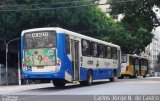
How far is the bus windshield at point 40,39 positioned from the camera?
24.4 meters

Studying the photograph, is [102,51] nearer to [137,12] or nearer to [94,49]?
[94,49]

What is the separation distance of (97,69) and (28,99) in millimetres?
13541

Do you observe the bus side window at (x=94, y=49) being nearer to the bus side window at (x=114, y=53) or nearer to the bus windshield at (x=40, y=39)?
the bus side window at (x=114, y=53)

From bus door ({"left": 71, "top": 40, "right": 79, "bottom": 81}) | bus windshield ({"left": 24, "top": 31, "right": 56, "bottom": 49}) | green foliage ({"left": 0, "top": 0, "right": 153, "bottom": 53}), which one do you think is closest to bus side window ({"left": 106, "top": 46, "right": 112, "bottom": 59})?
green foliage ({"left": 0, "top": 0, "right": 153, "bottom": 53})

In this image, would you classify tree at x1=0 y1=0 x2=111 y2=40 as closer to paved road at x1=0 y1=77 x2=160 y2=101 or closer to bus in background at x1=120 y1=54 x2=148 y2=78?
bus in background at x1=120 y1=54 x2=148 y2=78

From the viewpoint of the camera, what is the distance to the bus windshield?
24.4 metres

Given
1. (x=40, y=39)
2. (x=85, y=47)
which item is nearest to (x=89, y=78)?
(x=85, y=47)

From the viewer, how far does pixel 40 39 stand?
80.6ft

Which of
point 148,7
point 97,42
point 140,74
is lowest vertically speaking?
point 140,74

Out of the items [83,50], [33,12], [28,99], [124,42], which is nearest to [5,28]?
[33,12]

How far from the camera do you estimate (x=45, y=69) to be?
24.2 m

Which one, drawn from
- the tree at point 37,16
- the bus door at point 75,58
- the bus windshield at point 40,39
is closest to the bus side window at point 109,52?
the bus door at point 75,58

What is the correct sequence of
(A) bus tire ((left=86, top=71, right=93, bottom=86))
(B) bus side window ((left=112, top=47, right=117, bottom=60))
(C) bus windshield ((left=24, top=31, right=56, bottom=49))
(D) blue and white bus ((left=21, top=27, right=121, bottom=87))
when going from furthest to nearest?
(B) bus side window ((left=112, top=47, right=117, bottom=60)) → (A) bus tire ((left=86, top=71, right=93, bottom=86)) → (C) bus windshield ((left=24, top=31, right=56, bottom=49)) → (D) blue and white bus ((left=21, top=27, right=121, bottom=87))

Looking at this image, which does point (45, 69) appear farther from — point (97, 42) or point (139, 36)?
point (139, 36)
